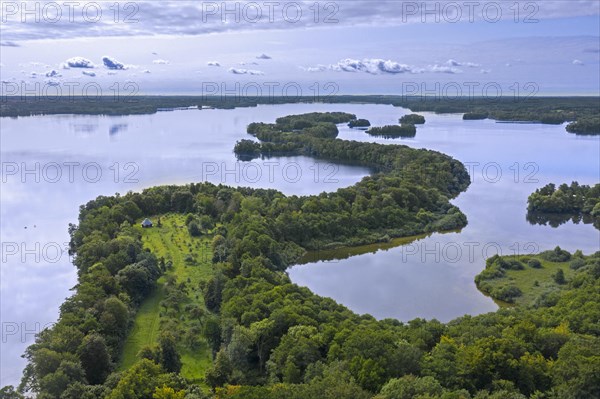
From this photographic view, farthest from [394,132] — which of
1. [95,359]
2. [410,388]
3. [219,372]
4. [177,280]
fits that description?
[410,388]

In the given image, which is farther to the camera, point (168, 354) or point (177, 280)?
point (177, 280)

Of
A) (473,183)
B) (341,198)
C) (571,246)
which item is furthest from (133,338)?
(473,183)

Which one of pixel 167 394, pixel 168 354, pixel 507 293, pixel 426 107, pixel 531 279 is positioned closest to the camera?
pixel 167 394

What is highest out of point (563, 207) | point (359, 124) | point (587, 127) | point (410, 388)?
point (359, 124)

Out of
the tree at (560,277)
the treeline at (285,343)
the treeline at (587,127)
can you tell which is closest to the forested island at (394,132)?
the treeline at (587,127)

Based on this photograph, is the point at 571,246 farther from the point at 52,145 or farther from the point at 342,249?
the point at 52,145

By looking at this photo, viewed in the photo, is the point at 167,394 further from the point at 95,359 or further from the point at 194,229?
the point at 194,229

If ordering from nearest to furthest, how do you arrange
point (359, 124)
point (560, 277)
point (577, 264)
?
1. point (560, 277)
2. point (577, 264)
3. point (359, 124)

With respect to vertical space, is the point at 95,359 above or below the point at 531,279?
below
